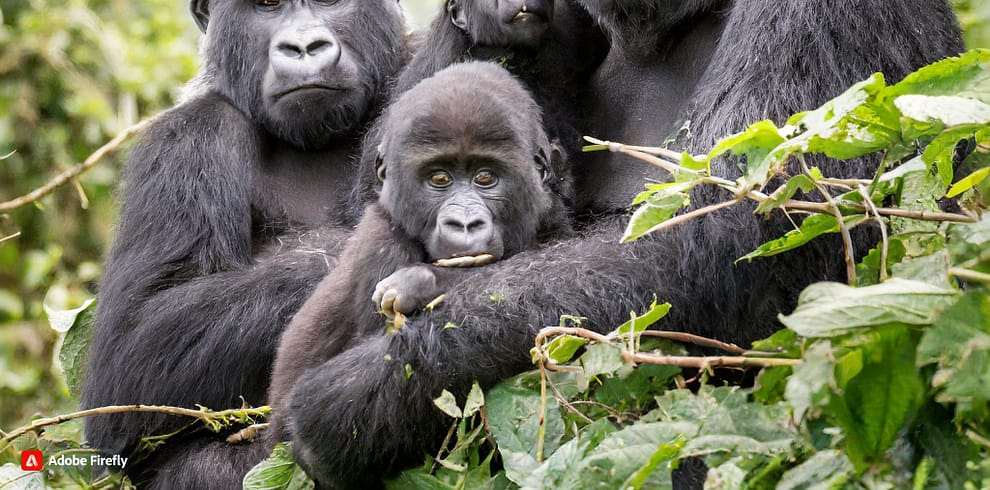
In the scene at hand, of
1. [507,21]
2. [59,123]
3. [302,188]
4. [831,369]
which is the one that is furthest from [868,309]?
[59,123]

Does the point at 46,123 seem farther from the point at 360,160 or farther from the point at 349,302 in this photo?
the point at 349,302

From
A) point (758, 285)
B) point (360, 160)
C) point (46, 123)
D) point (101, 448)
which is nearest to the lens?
point (758, 285)

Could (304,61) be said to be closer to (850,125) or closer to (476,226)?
(476,226)

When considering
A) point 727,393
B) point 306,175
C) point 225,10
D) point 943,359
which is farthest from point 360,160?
point 943,359

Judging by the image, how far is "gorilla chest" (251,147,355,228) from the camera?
12.8 ft

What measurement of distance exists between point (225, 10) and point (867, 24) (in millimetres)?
2193

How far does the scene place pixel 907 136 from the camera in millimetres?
1997

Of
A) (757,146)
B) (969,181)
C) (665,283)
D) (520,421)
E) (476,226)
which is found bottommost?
(520,421)

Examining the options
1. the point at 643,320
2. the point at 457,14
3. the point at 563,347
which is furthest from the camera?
the point at 457,14

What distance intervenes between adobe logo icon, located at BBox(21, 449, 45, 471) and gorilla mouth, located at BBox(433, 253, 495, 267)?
1.27m

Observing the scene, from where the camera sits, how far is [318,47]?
3805 mm

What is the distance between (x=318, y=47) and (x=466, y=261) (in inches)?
52.2

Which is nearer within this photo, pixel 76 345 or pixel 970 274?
pixel 970 274

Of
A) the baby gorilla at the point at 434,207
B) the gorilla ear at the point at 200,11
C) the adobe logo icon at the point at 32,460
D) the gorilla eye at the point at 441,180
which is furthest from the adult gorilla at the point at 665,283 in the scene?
the gorilla ear at the point at 200,11
